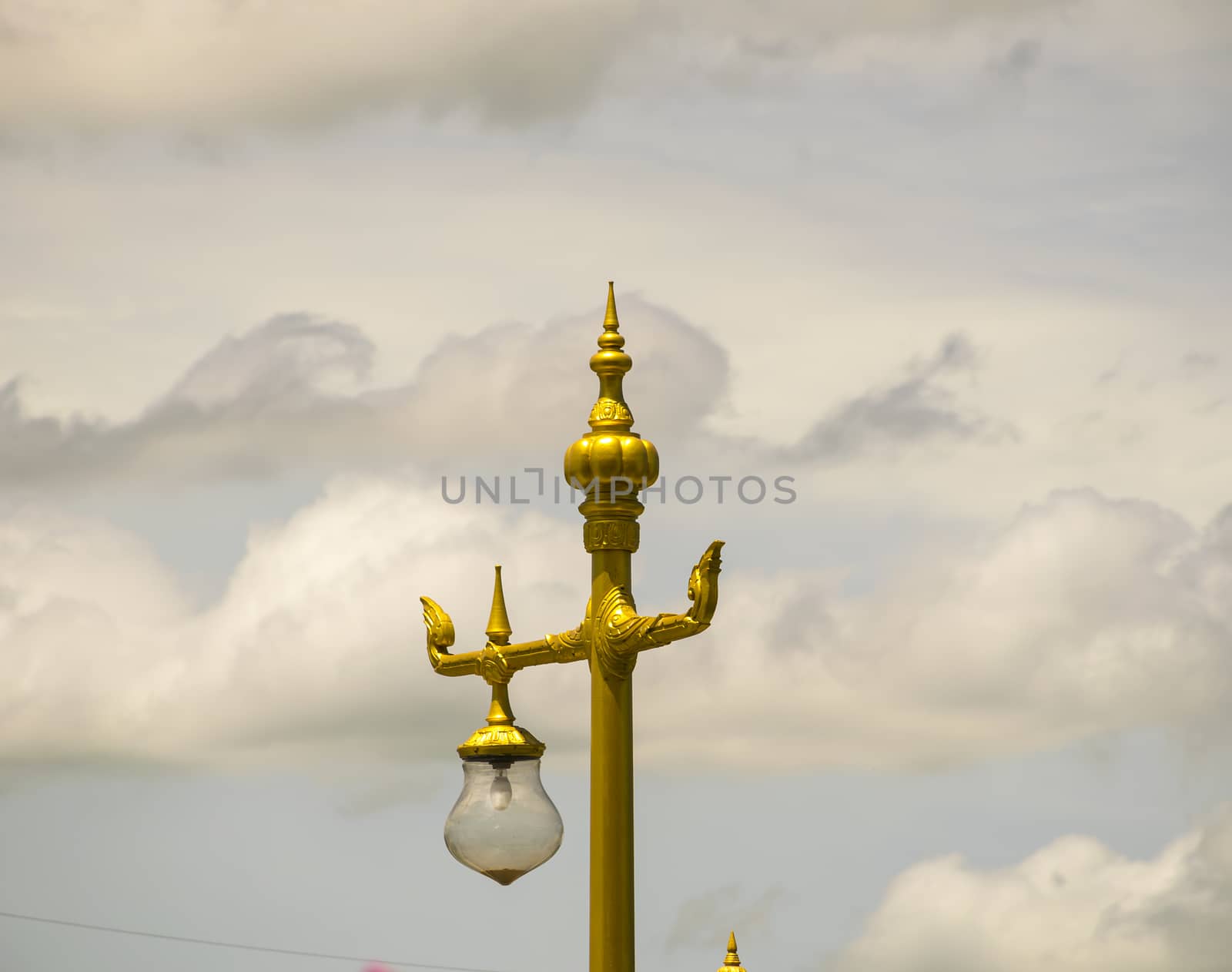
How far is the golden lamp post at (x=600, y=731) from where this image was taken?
45.3ft

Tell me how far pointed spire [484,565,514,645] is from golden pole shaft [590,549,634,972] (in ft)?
5.24

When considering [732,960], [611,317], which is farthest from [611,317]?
[732,960]

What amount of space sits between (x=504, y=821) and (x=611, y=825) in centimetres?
87

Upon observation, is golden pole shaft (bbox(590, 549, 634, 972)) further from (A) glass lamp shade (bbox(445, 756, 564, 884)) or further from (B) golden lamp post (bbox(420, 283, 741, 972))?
(A) glass lamp shade (bbox(445, 756, 564, 884))

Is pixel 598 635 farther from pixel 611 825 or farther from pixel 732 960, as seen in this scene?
pixel 732 960

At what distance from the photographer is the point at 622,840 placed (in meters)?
13.9

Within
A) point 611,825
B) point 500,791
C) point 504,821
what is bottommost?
point 611,825

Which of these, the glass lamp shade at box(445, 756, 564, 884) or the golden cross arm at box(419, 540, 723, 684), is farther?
the glass lamp shade at box(445, 756, 564, 884)

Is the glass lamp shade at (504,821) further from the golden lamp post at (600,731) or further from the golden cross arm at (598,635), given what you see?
the golden cross arm at (598,635)

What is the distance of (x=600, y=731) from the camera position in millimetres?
13930

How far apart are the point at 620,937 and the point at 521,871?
0.91 m

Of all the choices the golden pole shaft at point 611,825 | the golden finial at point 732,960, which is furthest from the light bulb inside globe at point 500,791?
the golden finial at point 732,960

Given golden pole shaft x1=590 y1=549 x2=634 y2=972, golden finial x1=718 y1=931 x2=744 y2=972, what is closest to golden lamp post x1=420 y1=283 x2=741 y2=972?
golden pole shaft x1=590 y1=549 x2=634 y2=972

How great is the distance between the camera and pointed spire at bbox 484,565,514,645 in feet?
50.6
